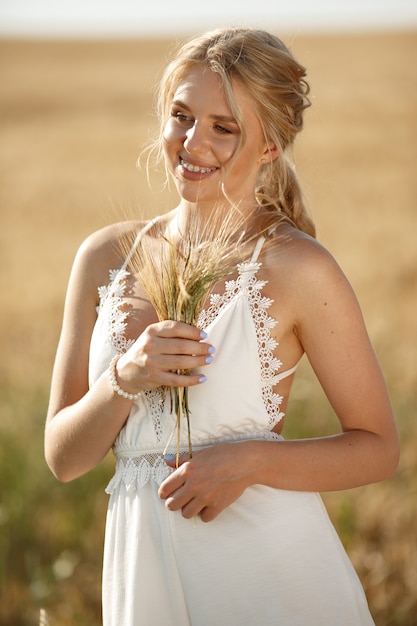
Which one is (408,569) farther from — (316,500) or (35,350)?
(35,350)

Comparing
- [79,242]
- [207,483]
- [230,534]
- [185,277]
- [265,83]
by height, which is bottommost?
[230,534]

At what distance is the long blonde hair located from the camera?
8.50ft

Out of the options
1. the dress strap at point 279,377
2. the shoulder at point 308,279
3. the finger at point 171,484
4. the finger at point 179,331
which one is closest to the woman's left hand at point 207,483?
the finger at point 171,484

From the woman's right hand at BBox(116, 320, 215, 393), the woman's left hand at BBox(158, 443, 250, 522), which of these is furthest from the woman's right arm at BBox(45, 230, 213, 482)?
the woman's left hand at BBox(158, 443, 250, 522)

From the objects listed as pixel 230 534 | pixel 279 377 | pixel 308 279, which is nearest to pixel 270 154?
pixel 308 279

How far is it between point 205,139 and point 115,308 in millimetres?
557

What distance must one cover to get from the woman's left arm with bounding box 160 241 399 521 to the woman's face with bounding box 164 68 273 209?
359 millimetres

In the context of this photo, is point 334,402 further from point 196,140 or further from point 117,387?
point 196,140

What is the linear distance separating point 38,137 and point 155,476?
24.0 meters

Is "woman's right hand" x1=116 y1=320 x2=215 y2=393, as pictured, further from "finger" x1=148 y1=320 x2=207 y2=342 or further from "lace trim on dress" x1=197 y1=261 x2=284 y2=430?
"lace trim on dress" x1=197 y1=261 x2=284 y2=430

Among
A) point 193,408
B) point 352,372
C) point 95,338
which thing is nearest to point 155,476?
point 193,408

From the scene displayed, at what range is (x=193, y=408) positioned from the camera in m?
2.46

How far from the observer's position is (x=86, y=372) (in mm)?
2715

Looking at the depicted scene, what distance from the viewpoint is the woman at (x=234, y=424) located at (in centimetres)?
244
